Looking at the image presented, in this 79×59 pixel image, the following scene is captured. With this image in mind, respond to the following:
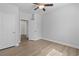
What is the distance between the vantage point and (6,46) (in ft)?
13.0

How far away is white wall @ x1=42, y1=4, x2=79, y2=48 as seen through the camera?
445cm

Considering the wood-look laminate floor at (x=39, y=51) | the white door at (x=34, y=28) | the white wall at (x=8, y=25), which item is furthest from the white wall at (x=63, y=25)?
the white wall at (x=8, y=25)

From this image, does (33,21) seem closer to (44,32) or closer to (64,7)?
(44,32)

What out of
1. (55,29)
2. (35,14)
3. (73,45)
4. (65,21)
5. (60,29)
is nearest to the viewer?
(73,45)

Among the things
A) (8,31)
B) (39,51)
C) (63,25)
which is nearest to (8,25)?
(8,31)

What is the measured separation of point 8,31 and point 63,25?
10.3 ft

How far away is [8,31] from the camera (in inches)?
159

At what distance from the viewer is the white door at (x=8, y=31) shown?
3.84 m

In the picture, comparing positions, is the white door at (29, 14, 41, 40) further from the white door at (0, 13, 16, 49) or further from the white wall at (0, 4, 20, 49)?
the white door at (0, 13, 16, 49)

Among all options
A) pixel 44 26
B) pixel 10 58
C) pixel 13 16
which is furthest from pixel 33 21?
pixel 10 58

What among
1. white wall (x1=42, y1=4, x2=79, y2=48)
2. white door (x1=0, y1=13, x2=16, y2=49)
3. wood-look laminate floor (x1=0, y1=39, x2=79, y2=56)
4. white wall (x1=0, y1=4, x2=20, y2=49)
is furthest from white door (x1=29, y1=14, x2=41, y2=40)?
wood-look laminate floor (x1=0, y1=39, x2=79, y2=56)

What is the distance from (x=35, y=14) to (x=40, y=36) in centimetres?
182

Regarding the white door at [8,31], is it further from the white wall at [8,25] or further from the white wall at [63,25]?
the white wall at [63,25]

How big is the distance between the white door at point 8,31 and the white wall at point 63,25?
2765mm
